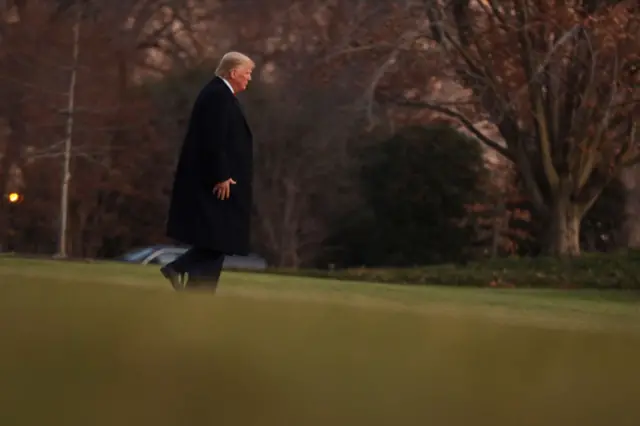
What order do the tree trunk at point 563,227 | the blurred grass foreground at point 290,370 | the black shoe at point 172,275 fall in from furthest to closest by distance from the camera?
the tree trunk at point 563,227 < the black shoe at point 172,275 < the blurred grass foreground at point 290,370

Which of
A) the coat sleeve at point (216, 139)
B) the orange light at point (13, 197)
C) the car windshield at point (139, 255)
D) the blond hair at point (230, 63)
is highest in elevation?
the orange light at point (13, 197)

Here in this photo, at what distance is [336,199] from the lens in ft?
129

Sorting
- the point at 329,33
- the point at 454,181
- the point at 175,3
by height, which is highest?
the point at 175,3

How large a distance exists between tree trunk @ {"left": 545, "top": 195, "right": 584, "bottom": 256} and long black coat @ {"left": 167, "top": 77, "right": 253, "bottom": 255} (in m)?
17.3

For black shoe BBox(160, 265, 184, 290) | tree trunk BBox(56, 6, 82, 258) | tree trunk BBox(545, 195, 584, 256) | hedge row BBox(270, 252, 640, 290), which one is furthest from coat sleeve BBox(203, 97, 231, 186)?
tree trunk BBox(56, 6, 82, 258)

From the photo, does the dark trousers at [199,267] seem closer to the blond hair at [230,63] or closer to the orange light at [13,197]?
the blond hair at [230,63]

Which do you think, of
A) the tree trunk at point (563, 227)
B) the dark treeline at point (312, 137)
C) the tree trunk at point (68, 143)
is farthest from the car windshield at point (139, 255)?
the tree trunk at point (563, 227)

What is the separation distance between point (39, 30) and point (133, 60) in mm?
3679

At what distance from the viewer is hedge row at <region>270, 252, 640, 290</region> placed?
61.4 ft

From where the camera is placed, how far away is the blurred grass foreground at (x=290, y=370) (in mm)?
2736

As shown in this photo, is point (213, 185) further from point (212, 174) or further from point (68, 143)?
point (68, 143)

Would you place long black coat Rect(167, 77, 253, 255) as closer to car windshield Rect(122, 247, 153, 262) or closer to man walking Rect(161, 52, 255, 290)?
man walking Rect(161, 52, 255, 290)

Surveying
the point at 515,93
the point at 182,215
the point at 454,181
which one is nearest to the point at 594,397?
the point at 182,215

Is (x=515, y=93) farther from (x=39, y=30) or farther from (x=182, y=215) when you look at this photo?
(x=39, y=30)
